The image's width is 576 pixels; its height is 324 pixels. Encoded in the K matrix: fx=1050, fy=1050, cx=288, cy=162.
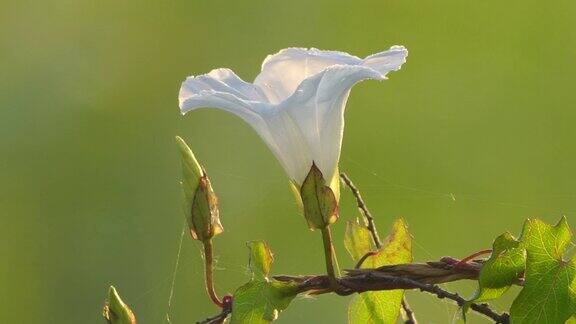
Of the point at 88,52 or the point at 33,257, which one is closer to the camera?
the point at 33,257

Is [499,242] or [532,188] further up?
[499,242]

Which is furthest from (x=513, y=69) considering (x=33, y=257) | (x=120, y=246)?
(x=33, y=257)

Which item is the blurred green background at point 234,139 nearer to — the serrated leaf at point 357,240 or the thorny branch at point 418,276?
the serrated leaf at point 357,240

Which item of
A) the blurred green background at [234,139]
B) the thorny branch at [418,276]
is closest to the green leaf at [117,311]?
the thorny branch at [418,276]

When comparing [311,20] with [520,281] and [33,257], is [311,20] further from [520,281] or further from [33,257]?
[520,281]

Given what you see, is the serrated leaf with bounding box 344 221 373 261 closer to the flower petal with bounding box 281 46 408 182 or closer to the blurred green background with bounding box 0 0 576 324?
the flower petal with bounding box 281 46 408 182

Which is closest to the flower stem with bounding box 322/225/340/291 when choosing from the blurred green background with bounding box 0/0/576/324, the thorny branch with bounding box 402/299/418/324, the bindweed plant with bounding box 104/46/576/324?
the bindweed plant with bounding box 104/46/576/324

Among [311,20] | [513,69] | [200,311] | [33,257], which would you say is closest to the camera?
[200,311]
